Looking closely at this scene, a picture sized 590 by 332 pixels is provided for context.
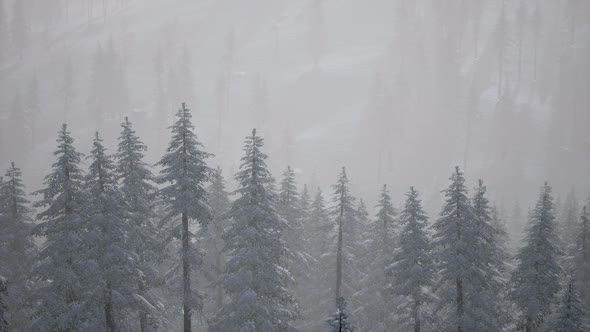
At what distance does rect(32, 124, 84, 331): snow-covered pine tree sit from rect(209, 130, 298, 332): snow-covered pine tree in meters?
7.05

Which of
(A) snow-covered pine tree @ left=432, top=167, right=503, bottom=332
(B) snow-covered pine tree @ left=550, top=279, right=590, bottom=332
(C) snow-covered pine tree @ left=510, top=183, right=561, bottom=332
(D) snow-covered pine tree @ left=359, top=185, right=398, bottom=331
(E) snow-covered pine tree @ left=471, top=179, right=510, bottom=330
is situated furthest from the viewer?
(D) snow-covered pine tree @ left=359, top=185, right=398, bottom=331

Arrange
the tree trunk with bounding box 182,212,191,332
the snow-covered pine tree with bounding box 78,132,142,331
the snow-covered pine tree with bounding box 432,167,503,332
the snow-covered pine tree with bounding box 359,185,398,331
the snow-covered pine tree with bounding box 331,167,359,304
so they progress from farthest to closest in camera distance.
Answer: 1. the snow-covered pine tree with bounding box 359,185,398,331
2. the snow-covered pine tree with bounding box 331,167,359,304
3. the snow-covered pine tree with bounding box 432,167,503,332
4. the tree trunk with bounding box 182,212,191,332
5. the snow-covered pine tree with bounding box 78,132,142,331

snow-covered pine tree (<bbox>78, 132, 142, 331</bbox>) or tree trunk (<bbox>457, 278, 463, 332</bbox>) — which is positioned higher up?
snow-covered pine tree (<bbox>78, 132, 142, 331</bbox>)

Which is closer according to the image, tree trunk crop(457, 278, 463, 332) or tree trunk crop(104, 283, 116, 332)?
tree trunk crop(104, 283, 116, 332)

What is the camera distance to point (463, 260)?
20.9m

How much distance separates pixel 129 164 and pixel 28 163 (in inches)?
2679

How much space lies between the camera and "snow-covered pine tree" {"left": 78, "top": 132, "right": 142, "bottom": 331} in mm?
18875

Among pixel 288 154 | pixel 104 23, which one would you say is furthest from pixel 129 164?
pixel 104 23

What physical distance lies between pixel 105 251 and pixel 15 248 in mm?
10558

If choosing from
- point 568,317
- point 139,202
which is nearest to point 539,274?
point 568,317

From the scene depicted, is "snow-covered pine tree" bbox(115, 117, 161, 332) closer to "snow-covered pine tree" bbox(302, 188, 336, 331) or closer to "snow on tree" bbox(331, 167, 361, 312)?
"snow on tree" bbox(331, 167, 361, 312)

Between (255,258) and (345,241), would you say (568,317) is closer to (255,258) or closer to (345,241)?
(345,241)

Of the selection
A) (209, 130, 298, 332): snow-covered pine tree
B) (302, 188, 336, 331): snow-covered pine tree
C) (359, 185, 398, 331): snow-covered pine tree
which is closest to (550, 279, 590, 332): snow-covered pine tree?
(359, 185, 398, 331): snow-covered pine tree

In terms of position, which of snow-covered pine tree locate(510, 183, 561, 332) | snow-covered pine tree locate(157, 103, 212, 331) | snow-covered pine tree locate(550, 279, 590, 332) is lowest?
snow-covered pine tree locate(550, 279, 590, 332)
